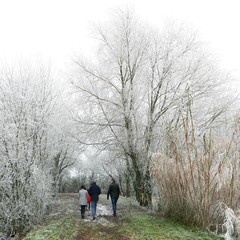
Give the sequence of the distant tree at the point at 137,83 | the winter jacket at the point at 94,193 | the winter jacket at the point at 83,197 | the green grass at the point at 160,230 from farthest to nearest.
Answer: the distant tree at the point at 137,83, the winter jacket at the point at 83,197, the winter jacket at the point at 94,193, the green grass at the point at 160,230

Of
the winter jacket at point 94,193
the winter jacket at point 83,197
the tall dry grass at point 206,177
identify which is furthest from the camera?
the winter jacket at point 83,197

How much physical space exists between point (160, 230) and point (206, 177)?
99.2 inches

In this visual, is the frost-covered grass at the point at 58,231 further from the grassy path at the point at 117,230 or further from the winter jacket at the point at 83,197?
the winter jacket at the point at 83,197

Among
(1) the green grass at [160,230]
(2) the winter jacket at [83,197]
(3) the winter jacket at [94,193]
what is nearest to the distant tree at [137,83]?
(3) the winter jacket at [94,193]

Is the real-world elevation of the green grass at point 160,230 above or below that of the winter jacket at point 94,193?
below

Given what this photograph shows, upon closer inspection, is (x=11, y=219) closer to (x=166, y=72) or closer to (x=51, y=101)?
(x=51, y=101)

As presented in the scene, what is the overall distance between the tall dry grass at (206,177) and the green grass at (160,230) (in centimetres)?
59

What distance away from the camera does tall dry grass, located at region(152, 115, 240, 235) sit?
11406 mm

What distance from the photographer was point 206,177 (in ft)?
37.6

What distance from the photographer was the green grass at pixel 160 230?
10.6 m

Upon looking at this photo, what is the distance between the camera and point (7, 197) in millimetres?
13742

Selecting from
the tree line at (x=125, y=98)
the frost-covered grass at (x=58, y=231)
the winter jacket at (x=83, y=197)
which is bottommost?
the frost-covered grass at (x=58, y=231)

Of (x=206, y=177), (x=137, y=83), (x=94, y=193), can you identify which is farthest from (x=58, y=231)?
(x=137, y=83)

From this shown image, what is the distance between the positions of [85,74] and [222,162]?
9.64 meters
